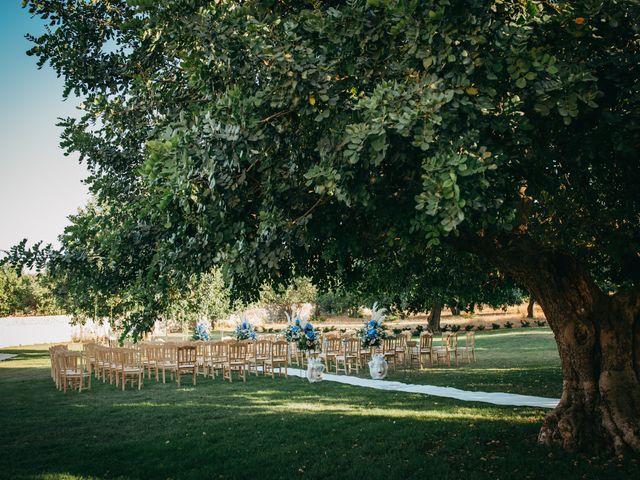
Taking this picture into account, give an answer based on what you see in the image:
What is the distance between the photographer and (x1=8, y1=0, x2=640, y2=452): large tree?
14.5ft

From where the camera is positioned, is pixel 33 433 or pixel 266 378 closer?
pixel 33 433

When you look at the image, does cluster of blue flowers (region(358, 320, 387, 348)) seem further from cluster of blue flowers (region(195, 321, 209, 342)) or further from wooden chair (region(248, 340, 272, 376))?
cluster of blue flowers (region(195, 321, 209, 342))

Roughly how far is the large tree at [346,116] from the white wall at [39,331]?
40.0 m

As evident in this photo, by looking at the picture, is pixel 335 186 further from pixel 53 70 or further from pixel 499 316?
pixel 499 316

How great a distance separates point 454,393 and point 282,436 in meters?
5.33

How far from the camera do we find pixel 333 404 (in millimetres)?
12367

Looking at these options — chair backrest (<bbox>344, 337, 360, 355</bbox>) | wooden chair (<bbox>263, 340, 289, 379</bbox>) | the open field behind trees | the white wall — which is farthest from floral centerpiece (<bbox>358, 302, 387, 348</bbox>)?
the white wall

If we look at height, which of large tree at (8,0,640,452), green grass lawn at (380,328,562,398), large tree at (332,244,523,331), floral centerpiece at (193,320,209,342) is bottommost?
green grass lawn at (380,328,562,398)

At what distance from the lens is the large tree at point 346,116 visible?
4.41m

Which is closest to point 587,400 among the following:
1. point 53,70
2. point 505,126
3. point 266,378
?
point 505,126

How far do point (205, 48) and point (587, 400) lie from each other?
6634 millimetres

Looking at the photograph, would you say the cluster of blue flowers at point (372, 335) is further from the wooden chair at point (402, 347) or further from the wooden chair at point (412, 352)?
the wooden chair at point (402, 347)

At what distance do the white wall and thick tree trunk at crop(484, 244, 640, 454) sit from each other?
40630 millimetres

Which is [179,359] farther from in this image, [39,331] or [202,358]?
[39,331]
